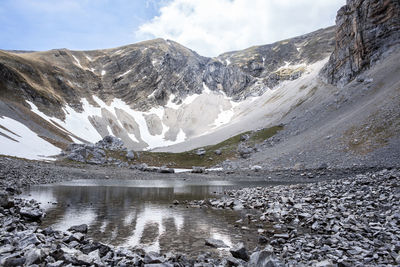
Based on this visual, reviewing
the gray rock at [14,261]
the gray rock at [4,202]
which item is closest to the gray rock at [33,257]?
the gray rock at [14,261]

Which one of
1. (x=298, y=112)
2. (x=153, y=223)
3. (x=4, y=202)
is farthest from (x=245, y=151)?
(x=4, y=202)

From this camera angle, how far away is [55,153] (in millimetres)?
75500

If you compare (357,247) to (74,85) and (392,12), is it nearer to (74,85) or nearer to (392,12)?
(392,12)

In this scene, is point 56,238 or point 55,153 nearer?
point 56,238

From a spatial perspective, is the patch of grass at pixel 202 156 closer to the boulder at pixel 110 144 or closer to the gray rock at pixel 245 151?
the gray rock at pixel 245 151

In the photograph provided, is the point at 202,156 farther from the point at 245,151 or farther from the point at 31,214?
the point at 31,214

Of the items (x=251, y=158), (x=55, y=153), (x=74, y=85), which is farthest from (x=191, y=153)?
(x=74, y=85)

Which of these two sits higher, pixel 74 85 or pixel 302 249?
pixel 74 85

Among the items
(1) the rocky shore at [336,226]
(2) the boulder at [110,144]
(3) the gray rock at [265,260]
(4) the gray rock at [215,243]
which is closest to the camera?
(3) the gray rock at [265,260]

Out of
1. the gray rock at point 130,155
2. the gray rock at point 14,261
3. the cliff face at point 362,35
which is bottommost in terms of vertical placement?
the gray rock at point 14,261

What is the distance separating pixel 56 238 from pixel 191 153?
3549 inches

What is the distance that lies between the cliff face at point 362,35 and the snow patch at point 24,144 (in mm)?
107402

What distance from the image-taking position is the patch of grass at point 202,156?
9004 cm

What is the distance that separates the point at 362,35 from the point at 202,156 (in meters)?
75.6
